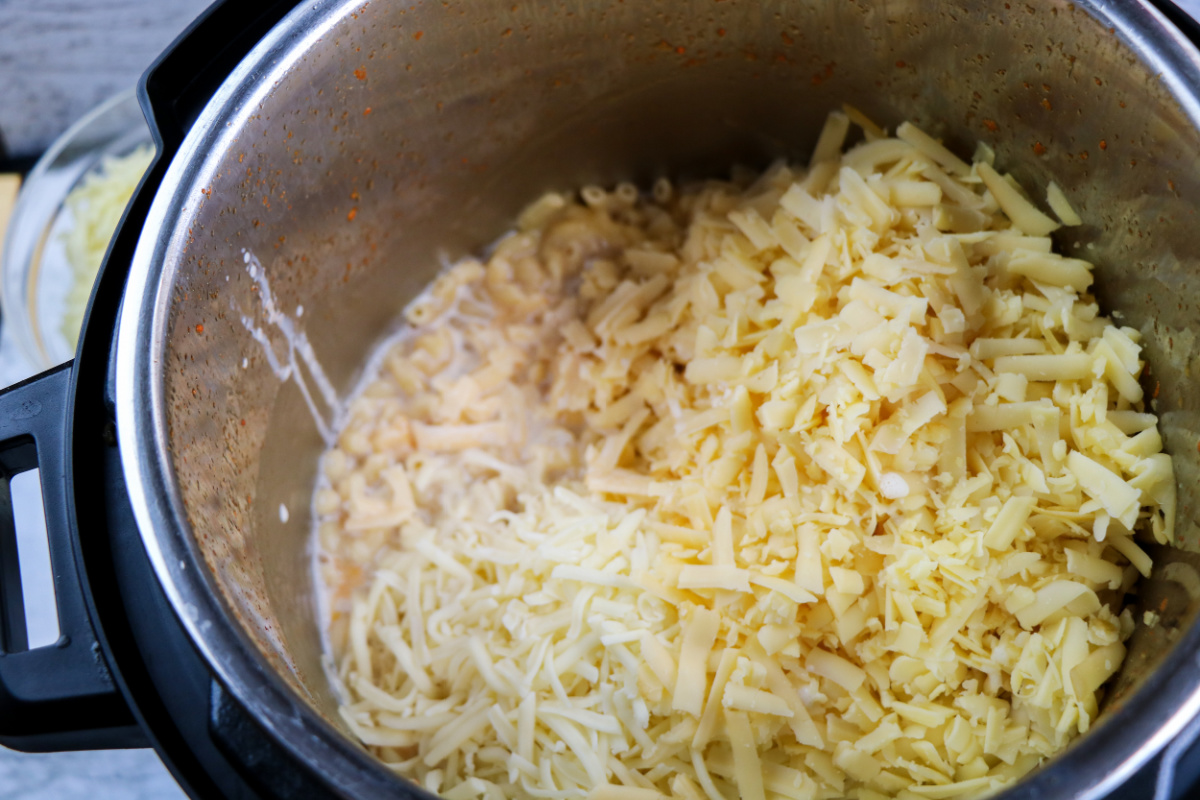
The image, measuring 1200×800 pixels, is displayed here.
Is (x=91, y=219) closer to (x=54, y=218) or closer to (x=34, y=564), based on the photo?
(x=54, y=218)

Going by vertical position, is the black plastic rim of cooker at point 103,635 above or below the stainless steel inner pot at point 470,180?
below

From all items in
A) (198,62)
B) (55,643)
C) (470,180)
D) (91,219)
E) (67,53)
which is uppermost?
(470,180)

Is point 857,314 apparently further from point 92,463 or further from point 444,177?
point 92,463

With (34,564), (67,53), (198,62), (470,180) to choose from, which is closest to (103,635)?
(198,62)

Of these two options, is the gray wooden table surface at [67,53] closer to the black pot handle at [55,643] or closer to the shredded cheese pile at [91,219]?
the shredded cheese pile at [91,219]

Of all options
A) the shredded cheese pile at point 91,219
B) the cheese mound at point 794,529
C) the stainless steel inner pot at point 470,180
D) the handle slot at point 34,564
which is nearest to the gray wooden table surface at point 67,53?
the shredded cheese pile at point 91,219
